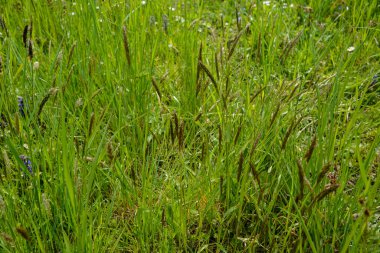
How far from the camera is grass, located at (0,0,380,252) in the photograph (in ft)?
4.58

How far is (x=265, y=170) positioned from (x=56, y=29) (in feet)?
5.25

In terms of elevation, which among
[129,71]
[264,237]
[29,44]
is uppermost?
[29,44]

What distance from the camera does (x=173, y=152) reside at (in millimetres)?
2020

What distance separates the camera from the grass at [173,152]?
1.39 metres

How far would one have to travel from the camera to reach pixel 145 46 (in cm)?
237

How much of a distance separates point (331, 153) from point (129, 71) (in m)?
0.97

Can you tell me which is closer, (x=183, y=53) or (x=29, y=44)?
(x=29, y=44)

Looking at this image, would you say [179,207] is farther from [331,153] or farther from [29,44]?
[29,44]

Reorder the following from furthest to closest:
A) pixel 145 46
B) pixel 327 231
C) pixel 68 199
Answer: pixel 145 46
pixel 327 231
pixel 68 199

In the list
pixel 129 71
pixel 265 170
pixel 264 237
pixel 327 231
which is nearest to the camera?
pixel 327 231

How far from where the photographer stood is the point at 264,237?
5.39ft

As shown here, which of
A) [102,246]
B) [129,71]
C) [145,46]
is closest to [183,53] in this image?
[145,46]

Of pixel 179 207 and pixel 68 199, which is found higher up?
pixel 68 199

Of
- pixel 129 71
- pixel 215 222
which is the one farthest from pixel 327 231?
pixel 129 71
